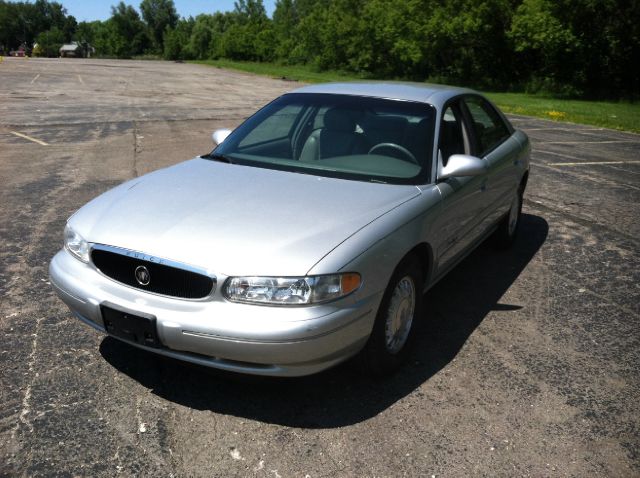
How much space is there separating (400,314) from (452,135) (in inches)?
60.4

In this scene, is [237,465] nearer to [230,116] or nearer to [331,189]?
[331,189]

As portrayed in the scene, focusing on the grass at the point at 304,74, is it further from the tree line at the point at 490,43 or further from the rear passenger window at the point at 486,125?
the rear passenger window at the point at 486,125

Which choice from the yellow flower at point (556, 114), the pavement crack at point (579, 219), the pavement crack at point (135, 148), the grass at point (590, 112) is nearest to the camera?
the pavement crack at point (579, 219)

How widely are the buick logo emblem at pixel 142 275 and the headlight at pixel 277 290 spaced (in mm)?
417

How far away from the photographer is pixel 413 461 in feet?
9.44

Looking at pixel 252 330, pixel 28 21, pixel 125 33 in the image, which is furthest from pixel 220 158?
pixel 28 21

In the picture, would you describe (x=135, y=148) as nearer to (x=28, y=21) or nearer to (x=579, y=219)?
(x=579, y=219)

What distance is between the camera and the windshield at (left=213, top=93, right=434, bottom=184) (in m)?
4.06

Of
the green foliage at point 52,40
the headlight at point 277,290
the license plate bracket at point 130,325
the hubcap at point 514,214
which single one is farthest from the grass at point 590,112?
the green foliage at point 52,40

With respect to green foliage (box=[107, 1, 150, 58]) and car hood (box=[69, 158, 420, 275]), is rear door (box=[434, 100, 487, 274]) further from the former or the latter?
green foliage (box=[107, 1, 150, 58])

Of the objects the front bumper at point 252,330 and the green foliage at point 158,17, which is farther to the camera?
the green foliage at point 158,17

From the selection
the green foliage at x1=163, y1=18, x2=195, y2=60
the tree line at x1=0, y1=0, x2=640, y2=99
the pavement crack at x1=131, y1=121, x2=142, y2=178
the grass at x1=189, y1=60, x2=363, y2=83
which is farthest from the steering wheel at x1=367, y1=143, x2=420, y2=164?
the green foliage at x1=163, y1=18, x2=195, y2=60

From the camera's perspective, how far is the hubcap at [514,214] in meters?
5.92

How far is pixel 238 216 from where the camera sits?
3305 millimetres
